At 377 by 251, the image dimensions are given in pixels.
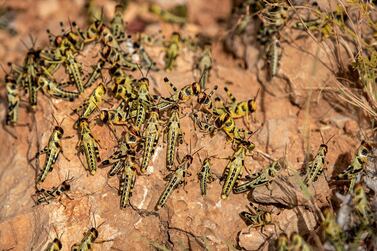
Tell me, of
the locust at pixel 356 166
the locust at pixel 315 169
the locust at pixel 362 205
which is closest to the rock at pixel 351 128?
the locust at pixel 356 166

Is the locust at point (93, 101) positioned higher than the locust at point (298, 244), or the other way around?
the locust at point (93, 101)

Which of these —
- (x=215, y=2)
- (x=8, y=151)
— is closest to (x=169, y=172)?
(x=8, y=151)

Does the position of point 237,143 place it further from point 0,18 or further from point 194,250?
point 0,18

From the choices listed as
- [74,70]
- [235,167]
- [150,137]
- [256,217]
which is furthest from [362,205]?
[74,70]

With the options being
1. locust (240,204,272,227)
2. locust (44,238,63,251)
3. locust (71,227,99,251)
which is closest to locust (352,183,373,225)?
locust (240,204,272,227)

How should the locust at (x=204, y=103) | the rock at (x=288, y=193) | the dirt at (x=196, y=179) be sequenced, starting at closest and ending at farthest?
1. the rock at (x=288, y=193)
2. the dirt at (x=196, y=179)
3. the locust at (x=204, y=103)

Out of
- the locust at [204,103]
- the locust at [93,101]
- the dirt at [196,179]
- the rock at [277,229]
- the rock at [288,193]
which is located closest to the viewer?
the rock at [277,229]

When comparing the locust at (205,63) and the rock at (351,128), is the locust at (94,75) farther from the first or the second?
the rock at (351,128)
